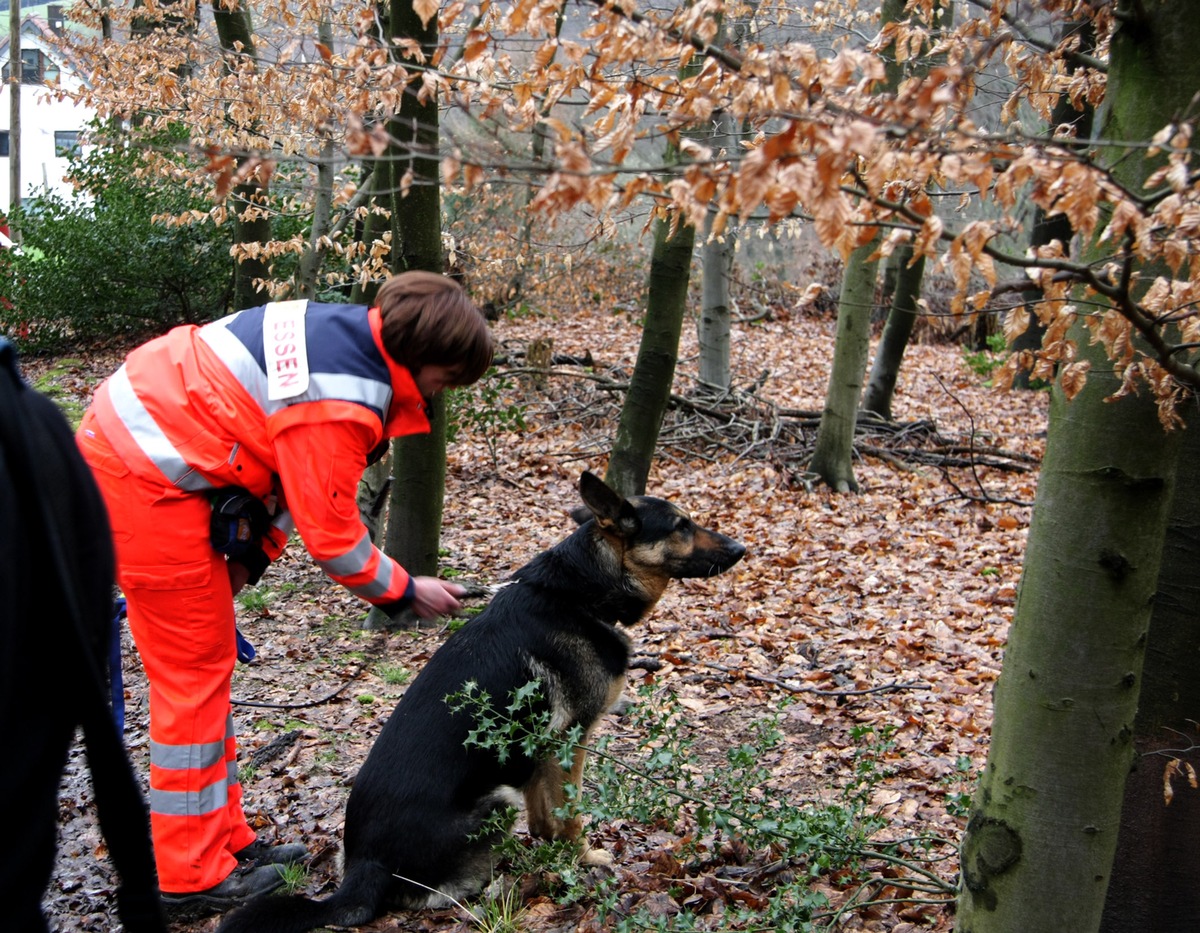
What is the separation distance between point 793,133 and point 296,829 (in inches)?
163

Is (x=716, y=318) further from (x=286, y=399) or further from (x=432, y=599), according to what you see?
(x=286, y=399)

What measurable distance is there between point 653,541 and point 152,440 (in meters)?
2.25

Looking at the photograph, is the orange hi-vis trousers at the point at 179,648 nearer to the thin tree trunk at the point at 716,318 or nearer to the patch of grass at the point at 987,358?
the thin tree trunk at the point at 716,318

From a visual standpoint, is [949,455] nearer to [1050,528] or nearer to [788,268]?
[1050,528]

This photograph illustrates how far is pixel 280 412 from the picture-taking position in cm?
351

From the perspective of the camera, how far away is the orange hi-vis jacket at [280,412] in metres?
3.50

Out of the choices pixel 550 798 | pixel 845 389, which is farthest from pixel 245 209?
pixel 550 798

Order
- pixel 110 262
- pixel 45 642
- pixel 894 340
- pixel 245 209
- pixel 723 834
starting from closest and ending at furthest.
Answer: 1. pixel 45 642
2. pixel 723 834
3. pixel 245 209
4. pixel 894 340
5. pixel 110 262

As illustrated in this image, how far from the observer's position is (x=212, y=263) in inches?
680

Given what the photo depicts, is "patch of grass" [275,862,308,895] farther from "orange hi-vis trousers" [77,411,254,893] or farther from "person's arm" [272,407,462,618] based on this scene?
"person's arm" [272,407,462,618]

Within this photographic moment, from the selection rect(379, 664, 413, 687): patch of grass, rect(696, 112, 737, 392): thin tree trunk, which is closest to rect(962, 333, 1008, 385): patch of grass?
rect(696, 112, 737, 392): thin tree trunk

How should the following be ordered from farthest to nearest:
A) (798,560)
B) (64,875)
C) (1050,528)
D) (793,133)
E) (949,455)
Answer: (949,455)
(798,560)
(64,875)
(1050,528)
(793,133)

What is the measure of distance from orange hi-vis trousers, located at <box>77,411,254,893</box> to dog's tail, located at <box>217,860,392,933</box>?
0.56 meters

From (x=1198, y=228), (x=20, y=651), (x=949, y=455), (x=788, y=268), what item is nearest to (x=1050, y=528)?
(x=1198, y=228)
